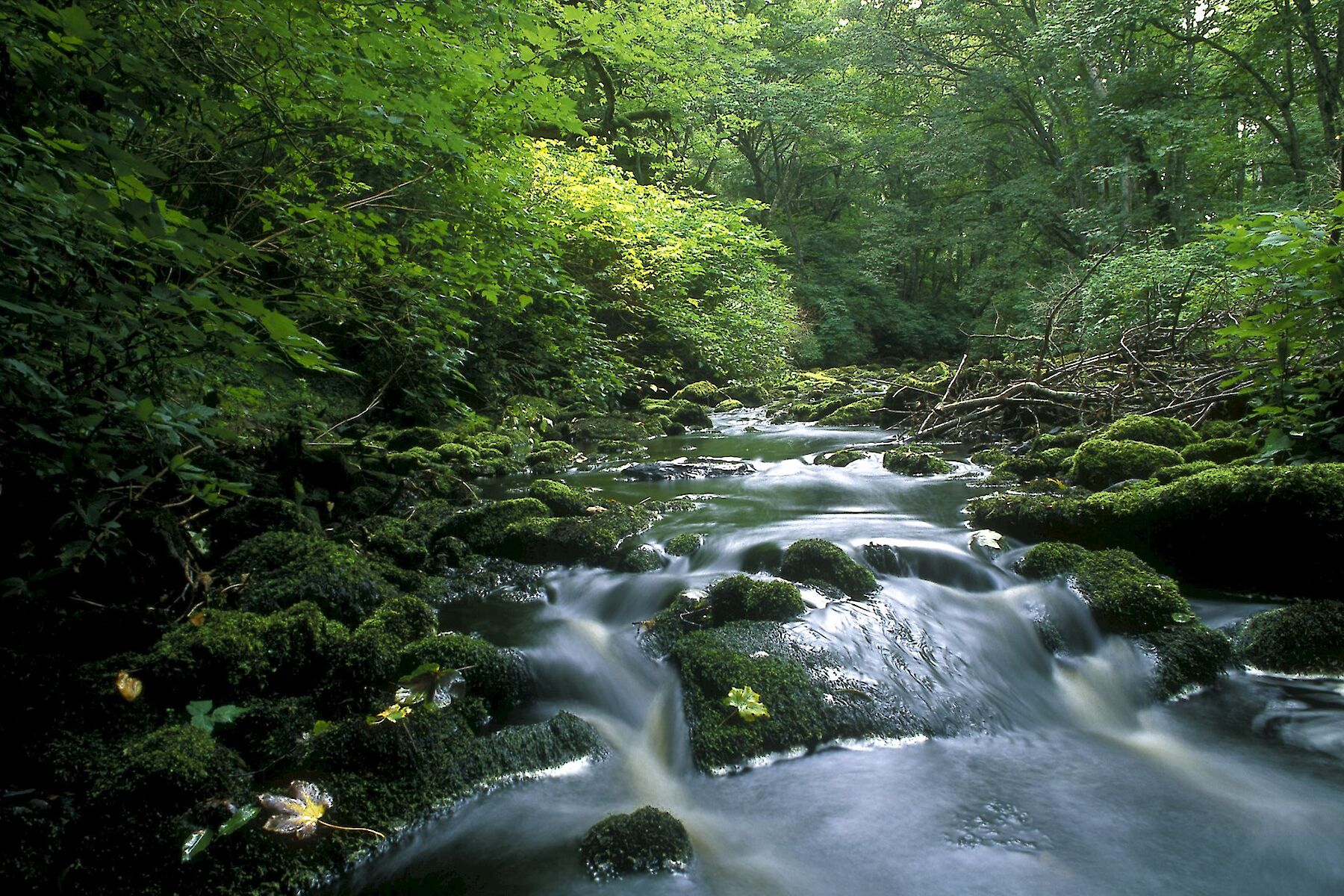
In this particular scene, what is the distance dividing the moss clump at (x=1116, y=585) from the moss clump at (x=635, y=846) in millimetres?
2961

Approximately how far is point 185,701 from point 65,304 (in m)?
1.59

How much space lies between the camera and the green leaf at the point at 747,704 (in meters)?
3.25

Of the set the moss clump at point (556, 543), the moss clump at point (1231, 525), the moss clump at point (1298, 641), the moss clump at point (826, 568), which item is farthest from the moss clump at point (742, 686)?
the moss clump at point (1231, 525)

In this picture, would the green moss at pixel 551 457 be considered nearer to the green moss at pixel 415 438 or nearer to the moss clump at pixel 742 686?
the green moss at pixel 415 438

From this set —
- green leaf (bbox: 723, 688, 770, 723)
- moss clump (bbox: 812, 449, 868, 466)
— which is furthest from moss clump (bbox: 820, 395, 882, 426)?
green leaf (bbox: 723, 688, 770, 723)

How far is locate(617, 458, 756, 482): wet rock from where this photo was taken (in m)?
8.14

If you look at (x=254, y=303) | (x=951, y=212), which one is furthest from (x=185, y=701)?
(x=951, y=212)

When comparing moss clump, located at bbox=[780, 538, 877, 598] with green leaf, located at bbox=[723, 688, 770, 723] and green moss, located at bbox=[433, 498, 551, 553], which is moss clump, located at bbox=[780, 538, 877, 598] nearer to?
green leaf, located at bbox=[723, 688, 770, 723]

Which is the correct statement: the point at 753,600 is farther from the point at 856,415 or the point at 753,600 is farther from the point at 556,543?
the point at 856,415

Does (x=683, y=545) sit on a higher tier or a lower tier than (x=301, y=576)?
lower

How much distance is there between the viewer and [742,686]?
3373mm

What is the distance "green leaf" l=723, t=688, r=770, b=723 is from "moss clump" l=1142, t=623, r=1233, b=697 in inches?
83.9

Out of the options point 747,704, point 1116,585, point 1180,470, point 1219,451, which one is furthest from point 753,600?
point 1219,451

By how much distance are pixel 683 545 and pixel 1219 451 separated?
4.53 metres
